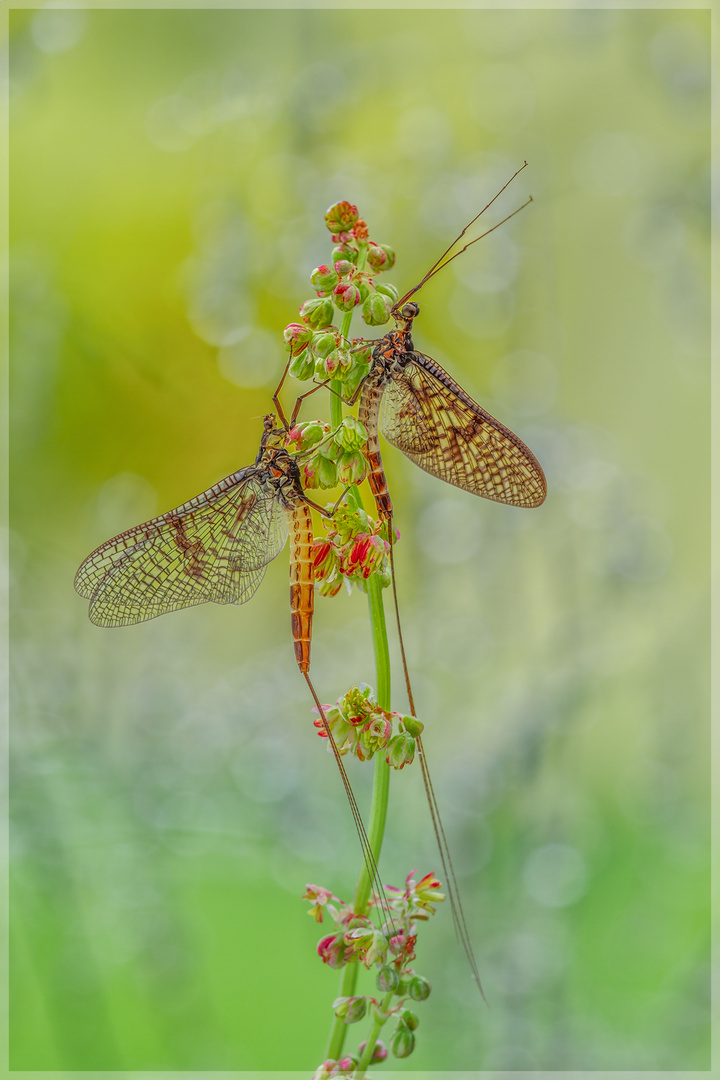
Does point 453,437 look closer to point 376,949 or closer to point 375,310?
point 375,310

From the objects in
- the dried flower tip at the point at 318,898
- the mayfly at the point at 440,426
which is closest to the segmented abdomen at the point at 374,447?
the mayfly at the point at 440,426

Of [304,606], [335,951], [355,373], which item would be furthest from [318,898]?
[355,373]

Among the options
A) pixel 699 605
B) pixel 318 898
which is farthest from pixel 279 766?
pixel 318 898

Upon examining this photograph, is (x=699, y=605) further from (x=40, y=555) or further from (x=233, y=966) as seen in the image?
(x=40, y=555)

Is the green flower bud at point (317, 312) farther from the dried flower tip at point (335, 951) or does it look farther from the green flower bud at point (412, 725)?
the dried flower tip at point (335, 951)

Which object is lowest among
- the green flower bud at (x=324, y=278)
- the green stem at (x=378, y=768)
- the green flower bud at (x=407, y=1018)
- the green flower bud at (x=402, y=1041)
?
the green flower bud at (x=402, y=1041)
